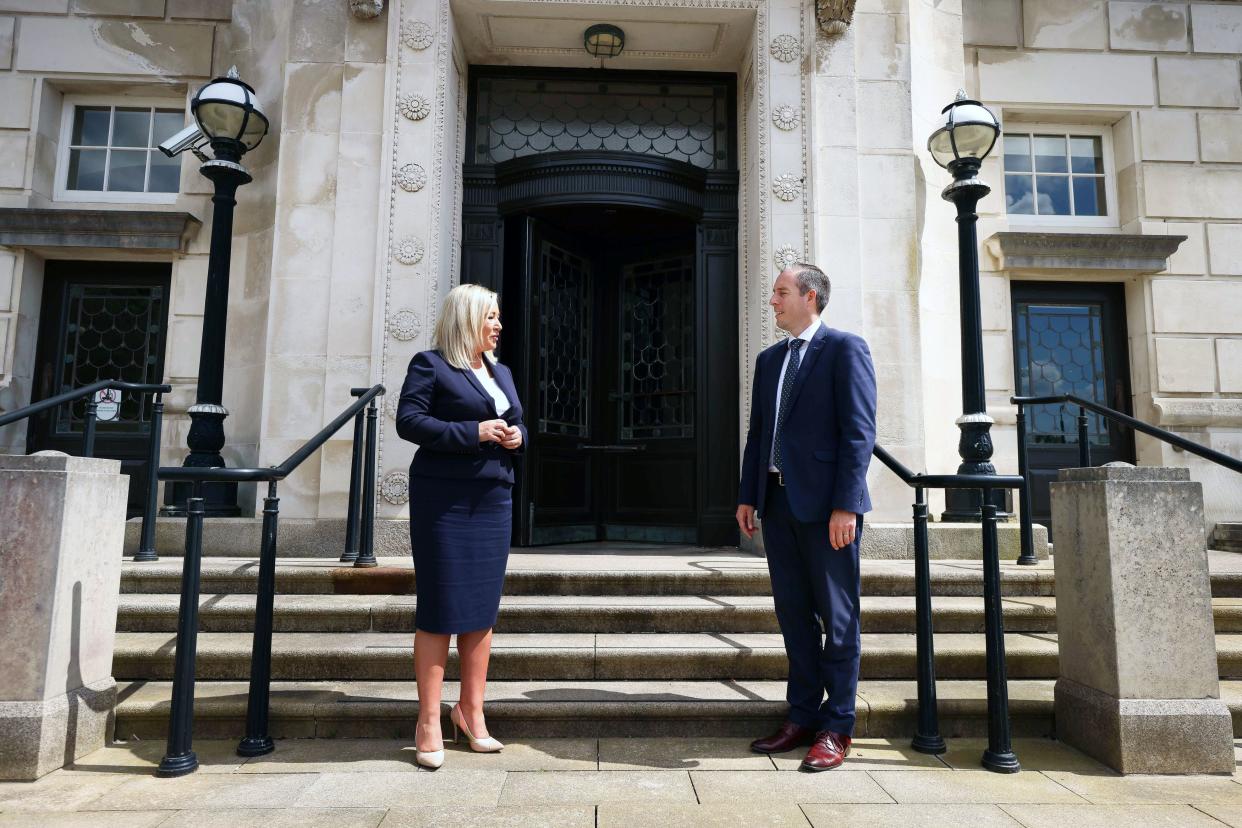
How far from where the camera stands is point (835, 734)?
10.7 feet

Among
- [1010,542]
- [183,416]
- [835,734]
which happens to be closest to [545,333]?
[183,416]

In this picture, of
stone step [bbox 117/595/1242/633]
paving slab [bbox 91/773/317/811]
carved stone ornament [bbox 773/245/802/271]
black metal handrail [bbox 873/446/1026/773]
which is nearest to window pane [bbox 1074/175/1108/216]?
carved stone ornament [bbox 773/245/802/271]

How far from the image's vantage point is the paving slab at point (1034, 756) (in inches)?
129

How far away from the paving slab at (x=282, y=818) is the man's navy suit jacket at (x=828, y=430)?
198 cm

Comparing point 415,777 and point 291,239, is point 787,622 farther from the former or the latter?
point 291,239

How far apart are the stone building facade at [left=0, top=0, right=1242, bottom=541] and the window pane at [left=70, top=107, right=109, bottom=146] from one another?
0.02 metres

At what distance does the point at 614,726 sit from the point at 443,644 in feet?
2.99

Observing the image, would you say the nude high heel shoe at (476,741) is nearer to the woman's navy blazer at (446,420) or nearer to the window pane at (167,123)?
the woman's navy blazer at (446,420)

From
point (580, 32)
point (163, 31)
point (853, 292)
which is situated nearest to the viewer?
point (853, 292)

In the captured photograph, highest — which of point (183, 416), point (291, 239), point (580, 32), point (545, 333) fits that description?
point (580, 32)

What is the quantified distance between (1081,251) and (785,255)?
10.8 feet

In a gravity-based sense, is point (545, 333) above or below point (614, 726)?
above

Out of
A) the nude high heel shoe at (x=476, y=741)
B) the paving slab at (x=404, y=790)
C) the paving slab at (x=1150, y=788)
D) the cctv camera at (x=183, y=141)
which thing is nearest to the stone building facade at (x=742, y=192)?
the cctv camera at (x=183, y=141)

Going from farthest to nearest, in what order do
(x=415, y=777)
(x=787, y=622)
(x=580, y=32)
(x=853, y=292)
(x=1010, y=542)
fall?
1. (x=580, y=32)
2. (x=853, y=292)
3. (x=1010, y=542)
4. (x=787, y=622)
5. (x=415, y=777)
